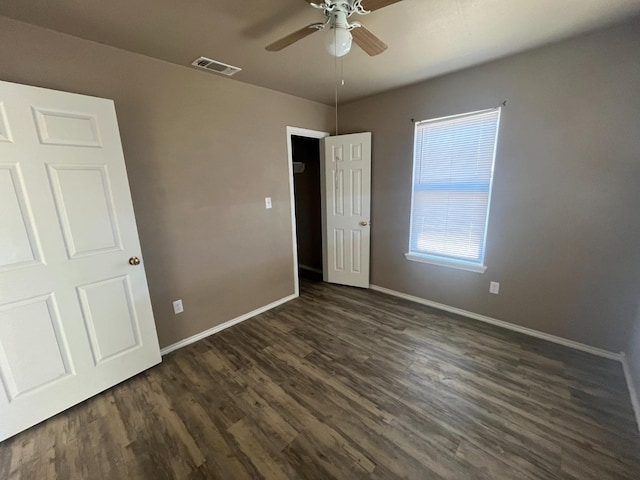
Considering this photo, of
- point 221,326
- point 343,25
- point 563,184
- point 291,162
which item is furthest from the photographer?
point 291,162

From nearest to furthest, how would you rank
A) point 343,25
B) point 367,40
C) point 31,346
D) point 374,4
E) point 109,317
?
point 374,4
point 343,25
point 367,40
point 31,346
point 109,317

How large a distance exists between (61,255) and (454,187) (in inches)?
130

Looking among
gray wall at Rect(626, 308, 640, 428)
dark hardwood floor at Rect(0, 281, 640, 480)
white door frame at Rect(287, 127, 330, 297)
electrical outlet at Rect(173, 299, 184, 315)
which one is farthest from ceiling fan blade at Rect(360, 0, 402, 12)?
gray wall at Rect(626, 308, 640, 428)

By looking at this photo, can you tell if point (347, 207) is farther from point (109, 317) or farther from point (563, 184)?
point (109, 317)

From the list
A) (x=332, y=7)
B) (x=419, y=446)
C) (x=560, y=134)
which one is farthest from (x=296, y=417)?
(x=560, y=134)

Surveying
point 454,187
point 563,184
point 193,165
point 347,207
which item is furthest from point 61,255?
point 563,184

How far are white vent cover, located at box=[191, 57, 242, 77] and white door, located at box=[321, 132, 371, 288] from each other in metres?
1.45

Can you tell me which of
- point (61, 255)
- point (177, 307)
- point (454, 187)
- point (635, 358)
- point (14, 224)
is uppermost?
point (454, 187)

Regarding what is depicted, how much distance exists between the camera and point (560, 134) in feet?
6.81

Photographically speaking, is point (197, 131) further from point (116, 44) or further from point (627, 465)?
point (627, 465)

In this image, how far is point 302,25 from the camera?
1.67m

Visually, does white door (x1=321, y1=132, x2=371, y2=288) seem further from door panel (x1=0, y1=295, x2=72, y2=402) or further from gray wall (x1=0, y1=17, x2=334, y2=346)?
door panel (x1=0, y1=295, x2=72, y2=402)

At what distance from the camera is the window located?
2.47 m

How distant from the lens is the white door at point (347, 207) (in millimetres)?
3295
